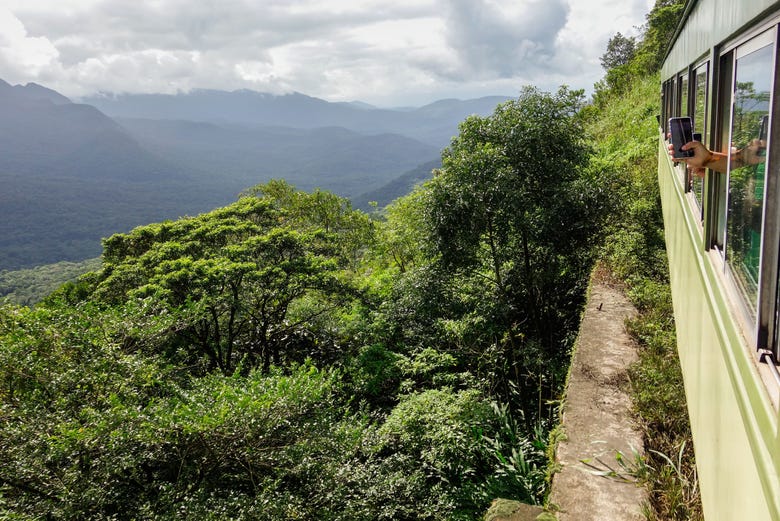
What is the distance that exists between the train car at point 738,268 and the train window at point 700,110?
0.03 metres

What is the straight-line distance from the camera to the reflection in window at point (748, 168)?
5.12ft

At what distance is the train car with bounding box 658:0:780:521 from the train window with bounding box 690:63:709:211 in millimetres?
29

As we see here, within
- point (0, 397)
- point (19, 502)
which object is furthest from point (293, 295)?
point (19, 502)

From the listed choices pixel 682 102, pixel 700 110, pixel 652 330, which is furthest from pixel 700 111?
pixel 652 330

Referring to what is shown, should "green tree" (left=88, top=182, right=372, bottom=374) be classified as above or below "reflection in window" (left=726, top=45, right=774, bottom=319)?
below

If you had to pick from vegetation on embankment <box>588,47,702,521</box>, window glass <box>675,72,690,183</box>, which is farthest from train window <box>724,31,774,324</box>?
vegetation on embankment <box>588,47,702,521</box>

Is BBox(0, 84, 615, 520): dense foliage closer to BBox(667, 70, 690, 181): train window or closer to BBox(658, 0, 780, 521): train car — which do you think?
BBox(667, 70, 690, 181): train window

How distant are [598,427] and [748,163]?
354cm

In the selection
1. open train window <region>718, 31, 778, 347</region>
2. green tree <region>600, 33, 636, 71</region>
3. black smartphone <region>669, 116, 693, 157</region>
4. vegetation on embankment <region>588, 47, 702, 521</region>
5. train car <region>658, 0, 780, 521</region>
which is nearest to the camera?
train car <region>658, 0, 780, 521</region>

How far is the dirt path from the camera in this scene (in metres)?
3.71

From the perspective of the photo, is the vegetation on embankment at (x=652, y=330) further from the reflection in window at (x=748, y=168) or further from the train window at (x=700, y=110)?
the reflection in window at (x=748, y=168)

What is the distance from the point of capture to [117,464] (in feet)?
17.1

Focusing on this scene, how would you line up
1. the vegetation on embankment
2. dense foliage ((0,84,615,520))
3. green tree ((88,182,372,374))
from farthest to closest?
green tree ((88,182,372,374)), dense foliage ((0,84,615,520)), the vegetation on embankment

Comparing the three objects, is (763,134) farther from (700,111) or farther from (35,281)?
(35,281)
